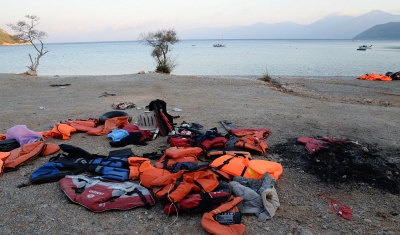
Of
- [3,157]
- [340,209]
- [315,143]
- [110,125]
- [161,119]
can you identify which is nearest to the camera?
[340,209]

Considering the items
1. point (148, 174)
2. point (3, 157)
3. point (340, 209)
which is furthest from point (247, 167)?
point (3, 157)

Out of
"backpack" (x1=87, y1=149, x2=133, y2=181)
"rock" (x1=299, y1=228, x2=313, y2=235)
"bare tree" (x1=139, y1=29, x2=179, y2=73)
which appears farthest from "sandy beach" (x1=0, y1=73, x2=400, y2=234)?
"bare tree" (x1=139, y1=29, x2=179, y2=73)

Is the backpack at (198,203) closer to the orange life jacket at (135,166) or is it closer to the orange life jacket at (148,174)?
the orange life jacket at (148,174)

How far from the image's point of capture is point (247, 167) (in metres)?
4.72

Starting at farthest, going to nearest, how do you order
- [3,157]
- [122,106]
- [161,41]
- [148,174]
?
[161,41] → [122,106] → [3,157] → [148,174]

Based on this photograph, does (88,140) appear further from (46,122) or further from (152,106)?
(46,122)

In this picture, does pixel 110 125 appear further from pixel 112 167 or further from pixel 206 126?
pixel 112 167

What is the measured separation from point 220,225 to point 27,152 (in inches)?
157

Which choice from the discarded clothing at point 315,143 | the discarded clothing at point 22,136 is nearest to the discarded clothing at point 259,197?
the discarded clothing at point 315,143

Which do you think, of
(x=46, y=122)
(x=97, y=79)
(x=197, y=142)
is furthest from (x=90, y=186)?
(x=97, y=79)

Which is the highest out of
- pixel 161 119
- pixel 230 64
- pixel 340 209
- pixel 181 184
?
pixel 161 119

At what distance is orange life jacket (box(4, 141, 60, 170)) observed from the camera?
16.2ft

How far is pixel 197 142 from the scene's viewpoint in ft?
19.3

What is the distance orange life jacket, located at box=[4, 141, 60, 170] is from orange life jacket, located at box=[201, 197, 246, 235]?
3547 mm
